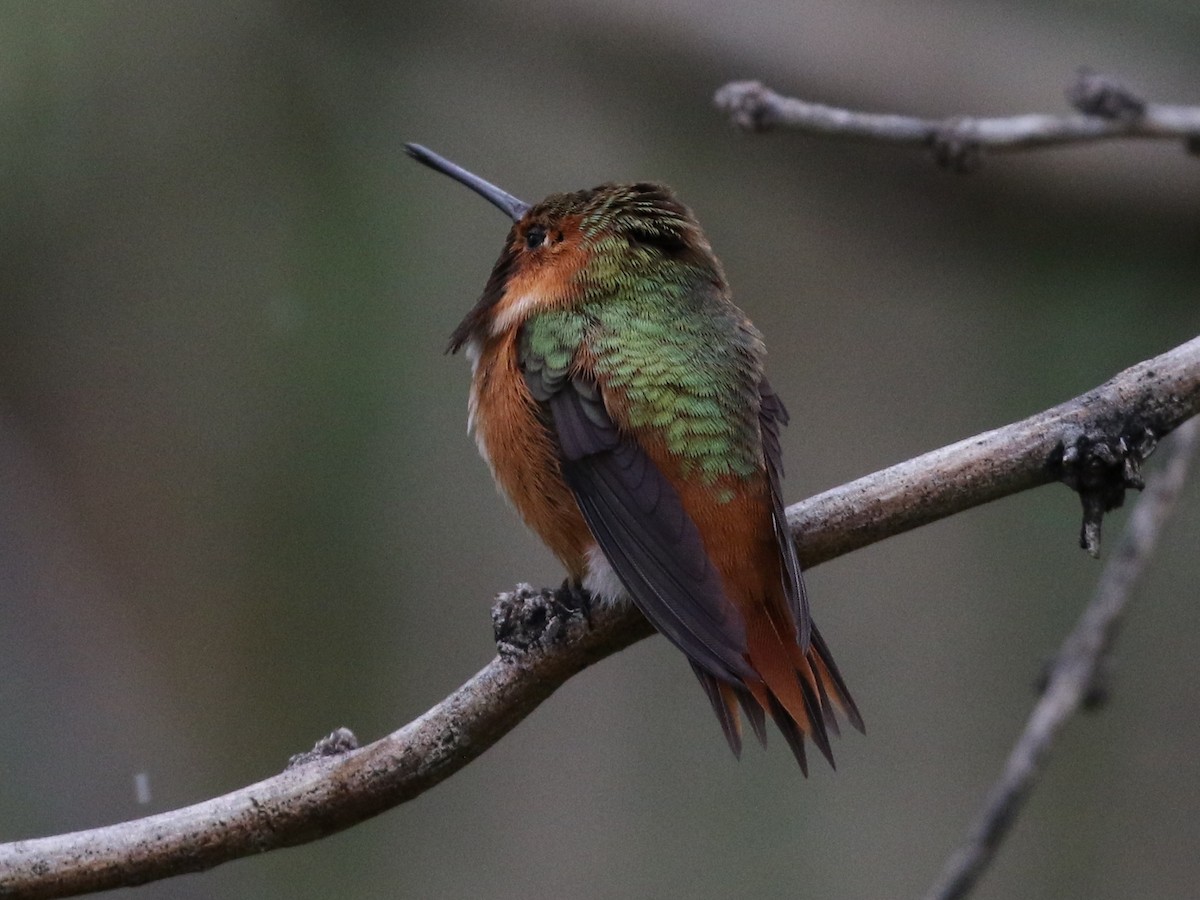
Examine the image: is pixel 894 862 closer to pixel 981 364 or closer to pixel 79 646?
pixel 981 364

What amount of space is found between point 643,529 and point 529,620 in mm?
315

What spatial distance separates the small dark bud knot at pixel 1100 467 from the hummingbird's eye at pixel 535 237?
148cm

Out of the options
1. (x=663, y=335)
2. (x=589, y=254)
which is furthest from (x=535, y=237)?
(x=663, y=335)

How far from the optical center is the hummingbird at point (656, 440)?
2740 millimetres

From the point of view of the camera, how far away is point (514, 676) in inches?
101

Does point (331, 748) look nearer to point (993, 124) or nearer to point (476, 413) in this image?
point (476, 413)

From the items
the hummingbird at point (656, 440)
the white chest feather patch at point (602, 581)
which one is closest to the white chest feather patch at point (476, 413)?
the hummingbird at point (656, 440)

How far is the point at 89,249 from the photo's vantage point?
6.77 metres

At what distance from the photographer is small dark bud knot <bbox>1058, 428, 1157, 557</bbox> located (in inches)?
98.1

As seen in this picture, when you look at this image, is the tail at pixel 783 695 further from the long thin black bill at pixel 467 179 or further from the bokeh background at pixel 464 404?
the bokeh background at pixel 464 404

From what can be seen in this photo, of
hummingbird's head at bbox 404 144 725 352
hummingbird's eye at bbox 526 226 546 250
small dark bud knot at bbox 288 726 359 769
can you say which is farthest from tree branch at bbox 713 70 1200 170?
small dark bud knot at bbox 288 726 359 769

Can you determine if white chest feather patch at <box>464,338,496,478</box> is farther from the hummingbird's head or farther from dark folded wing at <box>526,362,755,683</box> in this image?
dark folded wing at <box>526,362,755,683</box>

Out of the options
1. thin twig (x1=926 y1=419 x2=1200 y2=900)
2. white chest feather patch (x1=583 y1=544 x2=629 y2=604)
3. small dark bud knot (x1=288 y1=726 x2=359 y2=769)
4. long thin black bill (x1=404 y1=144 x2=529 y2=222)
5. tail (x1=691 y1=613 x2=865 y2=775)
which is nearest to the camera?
small dark bud knot (x1=288 y1=726 x2=359 y2=769)

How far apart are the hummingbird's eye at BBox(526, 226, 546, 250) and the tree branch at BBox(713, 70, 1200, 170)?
1.75 feet
